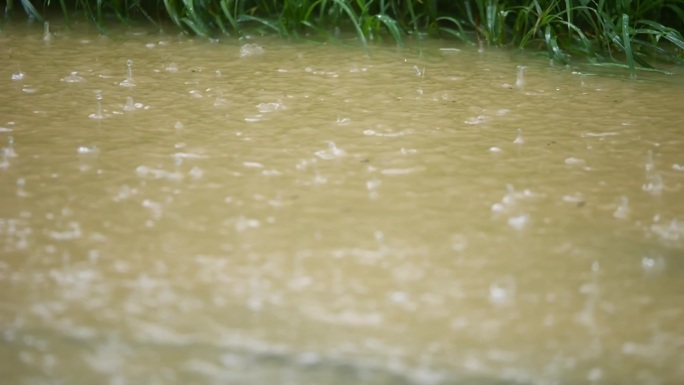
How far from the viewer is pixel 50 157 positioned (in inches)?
53.7

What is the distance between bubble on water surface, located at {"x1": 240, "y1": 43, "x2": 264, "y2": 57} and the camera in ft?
6.91

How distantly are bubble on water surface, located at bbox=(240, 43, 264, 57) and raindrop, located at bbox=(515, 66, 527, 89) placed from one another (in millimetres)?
643

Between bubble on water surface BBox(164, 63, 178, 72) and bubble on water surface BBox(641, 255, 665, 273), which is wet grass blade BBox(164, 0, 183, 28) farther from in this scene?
bubble on water surface BBox(641, 255, 665, 273)

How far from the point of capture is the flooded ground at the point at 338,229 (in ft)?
2.81

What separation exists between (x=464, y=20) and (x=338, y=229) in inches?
55.7

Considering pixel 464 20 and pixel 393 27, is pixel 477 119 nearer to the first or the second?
pixel 393 27

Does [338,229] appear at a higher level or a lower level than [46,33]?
lower

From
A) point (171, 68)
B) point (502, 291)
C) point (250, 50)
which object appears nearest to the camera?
point (502, 291)

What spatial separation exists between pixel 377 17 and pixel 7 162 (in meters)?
1.17

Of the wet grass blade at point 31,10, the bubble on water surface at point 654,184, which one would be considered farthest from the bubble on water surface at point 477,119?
the wet grass blade at point 31,10

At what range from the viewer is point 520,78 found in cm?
190

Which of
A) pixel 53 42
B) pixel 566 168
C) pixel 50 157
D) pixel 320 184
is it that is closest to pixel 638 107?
pixel 566 168

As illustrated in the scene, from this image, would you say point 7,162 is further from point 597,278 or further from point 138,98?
point 597,278

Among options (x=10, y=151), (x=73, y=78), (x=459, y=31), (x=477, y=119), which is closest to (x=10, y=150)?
(x=10, y=151)
